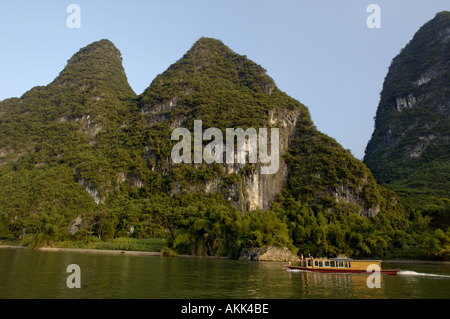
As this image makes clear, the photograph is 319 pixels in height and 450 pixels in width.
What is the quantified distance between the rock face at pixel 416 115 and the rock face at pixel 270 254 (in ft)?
187

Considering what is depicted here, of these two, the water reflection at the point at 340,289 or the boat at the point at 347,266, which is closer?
the water reflection at the point at 340,289

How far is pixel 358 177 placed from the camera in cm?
6125

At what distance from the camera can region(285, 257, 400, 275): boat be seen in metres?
19.6

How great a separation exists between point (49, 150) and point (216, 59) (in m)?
60.7

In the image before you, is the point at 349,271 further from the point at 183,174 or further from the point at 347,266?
the point at 183,174

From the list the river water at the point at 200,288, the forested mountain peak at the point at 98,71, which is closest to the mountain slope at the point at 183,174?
the forested mountain peak at the point at 98,71

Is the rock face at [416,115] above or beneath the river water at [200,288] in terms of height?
above

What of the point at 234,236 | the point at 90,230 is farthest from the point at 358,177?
A: the point at 90,230

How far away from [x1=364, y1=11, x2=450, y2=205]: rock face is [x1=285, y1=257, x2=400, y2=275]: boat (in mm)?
65938

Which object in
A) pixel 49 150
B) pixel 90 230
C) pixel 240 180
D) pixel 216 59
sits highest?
pixel 216 59

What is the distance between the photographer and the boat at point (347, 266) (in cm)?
1961

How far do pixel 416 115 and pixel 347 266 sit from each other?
99.4 metres

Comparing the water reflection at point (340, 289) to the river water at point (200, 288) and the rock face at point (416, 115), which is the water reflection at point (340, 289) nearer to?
the river water at point (200, 288)
